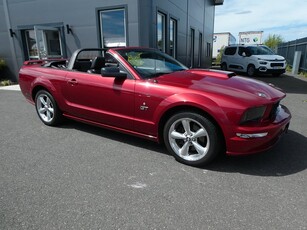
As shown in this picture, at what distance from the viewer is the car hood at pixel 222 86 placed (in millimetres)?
2891

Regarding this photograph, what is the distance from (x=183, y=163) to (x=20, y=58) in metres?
11.0

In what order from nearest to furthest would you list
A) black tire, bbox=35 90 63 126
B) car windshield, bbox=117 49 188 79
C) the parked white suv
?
car windshield, bbox=117 49 188 79 < black tire, bbox=35 90 63 126 < the parked white suv

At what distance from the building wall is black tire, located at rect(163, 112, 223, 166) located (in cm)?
Result: 605

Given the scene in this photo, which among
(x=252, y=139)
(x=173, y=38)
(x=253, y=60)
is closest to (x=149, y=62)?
(x=252, y=139)

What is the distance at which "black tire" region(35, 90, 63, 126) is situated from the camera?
4539 mm

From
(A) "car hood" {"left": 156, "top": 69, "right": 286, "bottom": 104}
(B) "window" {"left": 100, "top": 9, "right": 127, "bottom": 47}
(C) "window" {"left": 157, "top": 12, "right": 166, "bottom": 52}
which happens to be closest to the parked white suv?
(C) "window" {"left": 157, "top": 12, "right": 166, "bottom": 52}

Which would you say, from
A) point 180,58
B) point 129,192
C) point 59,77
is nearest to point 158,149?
point 129,192

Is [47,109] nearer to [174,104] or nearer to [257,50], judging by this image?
[174,104]

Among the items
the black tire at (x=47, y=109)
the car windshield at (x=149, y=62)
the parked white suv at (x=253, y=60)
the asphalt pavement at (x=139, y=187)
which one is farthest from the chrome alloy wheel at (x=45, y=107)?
the parked white suv at (x=253, y=60)

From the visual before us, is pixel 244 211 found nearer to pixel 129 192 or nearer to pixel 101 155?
pixel 129 192

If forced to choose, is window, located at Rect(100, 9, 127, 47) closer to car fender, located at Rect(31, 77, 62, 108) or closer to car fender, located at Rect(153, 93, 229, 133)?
car fender, located at Rect(31, 77, 62, 108)

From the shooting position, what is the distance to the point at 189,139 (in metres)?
3.10

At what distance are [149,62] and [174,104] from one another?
1200mm

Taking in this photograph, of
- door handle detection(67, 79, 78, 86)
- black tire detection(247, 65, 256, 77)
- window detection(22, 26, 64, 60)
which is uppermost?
window detection(22, 26, 64, 60)
